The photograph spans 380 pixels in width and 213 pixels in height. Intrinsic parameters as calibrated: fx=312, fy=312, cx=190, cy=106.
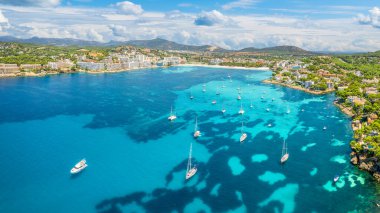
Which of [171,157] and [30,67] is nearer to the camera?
[171,157]

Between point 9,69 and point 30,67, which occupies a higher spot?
point 30,67

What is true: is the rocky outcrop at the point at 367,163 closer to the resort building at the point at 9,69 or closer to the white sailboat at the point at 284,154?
the white sailboat at the point at 284,154

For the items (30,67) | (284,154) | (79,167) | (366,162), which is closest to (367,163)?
(366,162)

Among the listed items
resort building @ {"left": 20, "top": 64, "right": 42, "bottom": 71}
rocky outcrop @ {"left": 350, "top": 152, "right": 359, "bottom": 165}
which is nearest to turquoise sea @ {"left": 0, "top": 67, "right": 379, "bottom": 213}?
rocky outcrop @ {"left": 350, "top": 152, "right": 359, "bottom": 165}

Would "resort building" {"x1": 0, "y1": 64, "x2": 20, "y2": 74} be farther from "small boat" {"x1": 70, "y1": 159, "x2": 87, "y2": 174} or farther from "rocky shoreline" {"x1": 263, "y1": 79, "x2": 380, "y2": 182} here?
"rocky shoreline" {"x1": 263, "y1": 79, "x2": 380, "y2": 182}

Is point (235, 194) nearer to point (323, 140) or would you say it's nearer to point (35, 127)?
point (323, 140)

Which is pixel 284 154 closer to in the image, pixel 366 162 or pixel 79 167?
pixel 366 162
